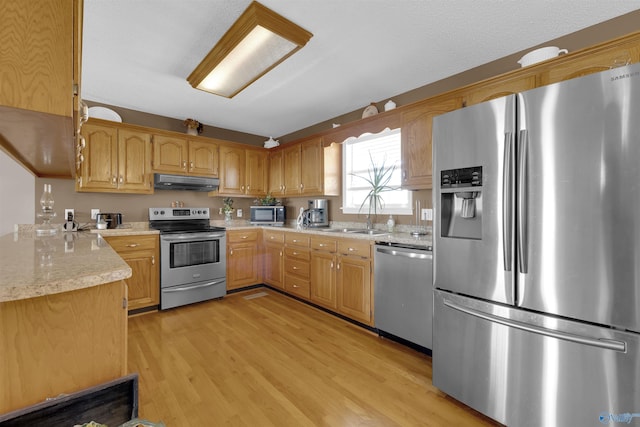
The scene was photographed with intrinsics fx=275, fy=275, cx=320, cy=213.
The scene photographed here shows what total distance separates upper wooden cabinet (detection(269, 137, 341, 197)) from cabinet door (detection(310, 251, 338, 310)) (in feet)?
3.13

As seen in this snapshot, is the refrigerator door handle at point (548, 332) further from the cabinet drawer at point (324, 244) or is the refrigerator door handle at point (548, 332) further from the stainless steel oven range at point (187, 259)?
the stainless steel oven range at point (187, 259)

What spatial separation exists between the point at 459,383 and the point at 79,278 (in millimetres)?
1948

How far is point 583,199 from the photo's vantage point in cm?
125

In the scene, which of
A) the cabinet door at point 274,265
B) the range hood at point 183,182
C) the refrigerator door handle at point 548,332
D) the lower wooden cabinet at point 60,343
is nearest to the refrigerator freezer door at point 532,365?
the refrigerator door handle at point 548,332

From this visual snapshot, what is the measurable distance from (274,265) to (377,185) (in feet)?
6.08

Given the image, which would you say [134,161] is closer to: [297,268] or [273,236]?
[273,236]

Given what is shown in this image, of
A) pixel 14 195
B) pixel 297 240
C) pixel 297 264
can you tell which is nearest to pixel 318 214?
pixel 297 240

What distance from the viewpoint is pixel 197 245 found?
Result: 11.4 ft

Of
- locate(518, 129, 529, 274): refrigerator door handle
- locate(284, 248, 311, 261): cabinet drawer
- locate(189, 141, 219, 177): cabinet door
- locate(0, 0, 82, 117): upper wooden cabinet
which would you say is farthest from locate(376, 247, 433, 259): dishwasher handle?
locate(189, 141, 219, 177): cabinet door

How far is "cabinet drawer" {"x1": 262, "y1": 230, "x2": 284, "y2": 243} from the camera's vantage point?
383 cm

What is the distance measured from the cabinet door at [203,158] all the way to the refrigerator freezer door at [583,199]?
367 centimetres

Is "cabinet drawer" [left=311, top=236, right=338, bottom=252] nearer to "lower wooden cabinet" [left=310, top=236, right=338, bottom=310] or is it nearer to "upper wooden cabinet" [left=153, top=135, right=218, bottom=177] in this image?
"lower wooden cabinet" [left=310, top=236, right=338, bottom=310]

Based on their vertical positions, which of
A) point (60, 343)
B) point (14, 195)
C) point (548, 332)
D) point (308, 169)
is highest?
point (308, 169)

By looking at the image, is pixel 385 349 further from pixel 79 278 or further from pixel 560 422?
pixel 79 278
